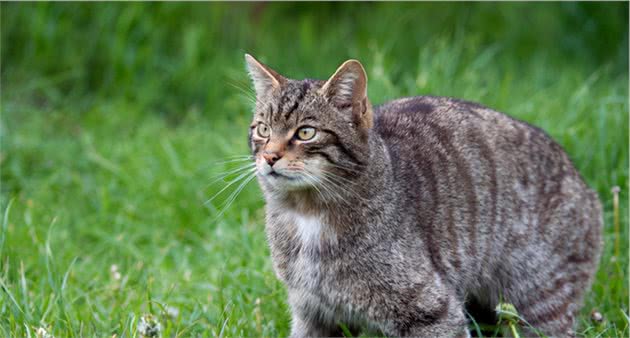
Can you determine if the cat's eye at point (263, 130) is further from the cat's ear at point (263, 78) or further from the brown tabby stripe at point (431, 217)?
the brown tabby stripe at point (431, 217)

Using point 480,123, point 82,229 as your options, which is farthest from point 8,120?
point 480,123

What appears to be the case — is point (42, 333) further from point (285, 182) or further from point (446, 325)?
point (446, 325)

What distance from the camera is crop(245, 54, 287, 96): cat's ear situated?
12.5ft

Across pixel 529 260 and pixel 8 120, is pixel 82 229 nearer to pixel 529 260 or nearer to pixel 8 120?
pixel 8 120

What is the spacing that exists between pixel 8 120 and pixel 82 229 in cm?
156

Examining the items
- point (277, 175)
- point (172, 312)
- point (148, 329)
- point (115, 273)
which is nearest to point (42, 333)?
point (148, 329)

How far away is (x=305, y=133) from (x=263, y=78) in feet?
1.32

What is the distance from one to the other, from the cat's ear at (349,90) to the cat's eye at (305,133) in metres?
0.17

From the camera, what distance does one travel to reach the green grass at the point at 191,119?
14.6 ft

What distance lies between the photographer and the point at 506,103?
20.5 ft

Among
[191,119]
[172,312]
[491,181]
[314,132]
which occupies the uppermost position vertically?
[314,132]

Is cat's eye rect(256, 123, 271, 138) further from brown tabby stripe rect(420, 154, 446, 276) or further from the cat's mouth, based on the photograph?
brown tabby stripe rect(420, 154, 446, 276)

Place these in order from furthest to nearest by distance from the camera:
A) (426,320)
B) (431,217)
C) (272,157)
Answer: (431,217) < (426,320) < (272,157)

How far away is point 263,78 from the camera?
385cm
